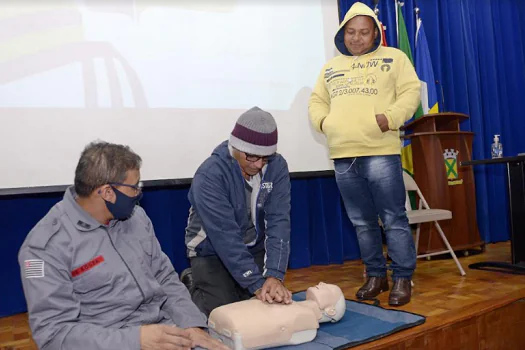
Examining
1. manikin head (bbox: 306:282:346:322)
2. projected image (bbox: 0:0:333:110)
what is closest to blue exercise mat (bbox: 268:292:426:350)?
manikin head (bbox: 306:282:346:322)

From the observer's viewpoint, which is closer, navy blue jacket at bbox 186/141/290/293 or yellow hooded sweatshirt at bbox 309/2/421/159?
navy blue jacket at bbox 186/141/290/293

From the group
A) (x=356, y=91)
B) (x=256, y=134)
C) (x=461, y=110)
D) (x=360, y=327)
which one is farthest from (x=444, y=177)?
(x=256, y=134)

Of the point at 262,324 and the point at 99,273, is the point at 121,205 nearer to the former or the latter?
the point at 99,273

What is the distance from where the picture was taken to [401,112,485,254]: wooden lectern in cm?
362

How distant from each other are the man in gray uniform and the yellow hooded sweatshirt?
131 centimetres

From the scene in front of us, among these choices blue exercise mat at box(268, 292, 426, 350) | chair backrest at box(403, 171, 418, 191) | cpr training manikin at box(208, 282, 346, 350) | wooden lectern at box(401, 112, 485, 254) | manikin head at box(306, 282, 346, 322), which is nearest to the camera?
cpr training manikin at box(208, 282, 346, 350)

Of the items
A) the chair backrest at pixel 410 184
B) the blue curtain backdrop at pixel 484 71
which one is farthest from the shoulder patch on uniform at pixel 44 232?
the blue curtain backdrop at pixel 484 71

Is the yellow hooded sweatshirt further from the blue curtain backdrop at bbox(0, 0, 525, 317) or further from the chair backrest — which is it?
the blue curtain backdrop at bbox(0, 0, 525, 317)

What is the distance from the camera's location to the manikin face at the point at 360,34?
2.44m

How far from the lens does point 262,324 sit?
174cm

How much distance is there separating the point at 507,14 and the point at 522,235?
2.59 metres

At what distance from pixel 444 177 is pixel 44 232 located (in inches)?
119

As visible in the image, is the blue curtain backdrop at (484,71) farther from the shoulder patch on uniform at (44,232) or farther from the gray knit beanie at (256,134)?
the shoulder patch on uniform at (44,232)

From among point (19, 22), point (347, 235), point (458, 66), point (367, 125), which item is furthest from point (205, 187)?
point (458, 66)
